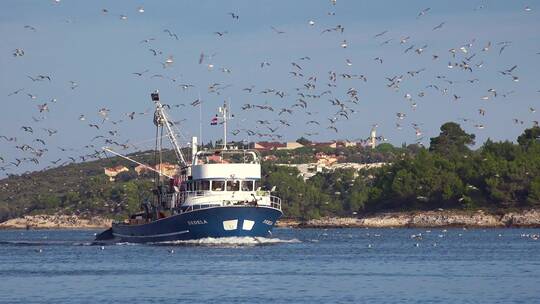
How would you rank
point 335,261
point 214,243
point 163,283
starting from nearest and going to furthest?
point 163,283
point 335,261
point 214,243

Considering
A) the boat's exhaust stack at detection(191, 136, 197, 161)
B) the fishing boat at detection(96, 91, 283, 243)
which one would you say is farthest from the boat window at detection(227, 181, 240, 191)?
the boat's exhaust stack at detection(191, 136, 197, 161)

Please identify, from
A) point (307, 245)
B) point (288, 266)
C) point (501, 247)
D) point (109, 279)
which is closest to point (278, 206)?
point (307, 245)

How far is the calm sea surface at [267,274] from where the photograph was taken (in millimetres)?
74125

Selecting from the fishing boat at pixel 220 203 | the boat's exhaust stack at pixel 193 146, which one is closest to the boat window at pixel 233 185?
the fishing boat at pixel 220 203

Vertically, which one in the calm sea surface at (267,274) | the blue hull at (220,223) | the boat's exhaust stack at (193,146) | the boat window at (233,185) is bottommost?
the calm sea surface at (267,274)

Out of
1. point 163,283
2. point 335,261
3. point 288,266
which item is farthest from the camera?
point 335,261

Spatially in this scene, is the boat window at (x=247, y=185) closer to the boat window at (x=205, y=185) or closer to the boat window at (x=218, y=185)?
the boat window at (x=218, y=185)

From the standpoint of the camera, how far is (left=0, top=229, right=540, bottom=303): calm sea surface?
243 ft

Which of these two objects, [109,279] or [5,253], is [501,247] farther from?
[109,279]

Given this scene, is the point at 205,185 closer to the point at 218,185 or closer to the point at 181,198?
the point at 218,185

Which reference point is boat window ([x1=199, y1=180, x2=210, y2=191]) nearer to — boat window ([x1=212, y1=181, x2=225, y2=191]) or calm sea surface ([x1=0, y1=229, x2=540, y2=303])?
boat window ([x1=212, y1=181, x2=225, y2=191])

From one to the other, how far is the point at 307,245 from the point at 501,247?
1664 centimetres

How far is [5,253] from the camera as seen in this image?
12212 centimetres

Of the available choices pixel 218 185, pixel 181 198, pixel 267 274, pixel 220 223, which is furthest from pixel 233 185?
pixel 267 274
